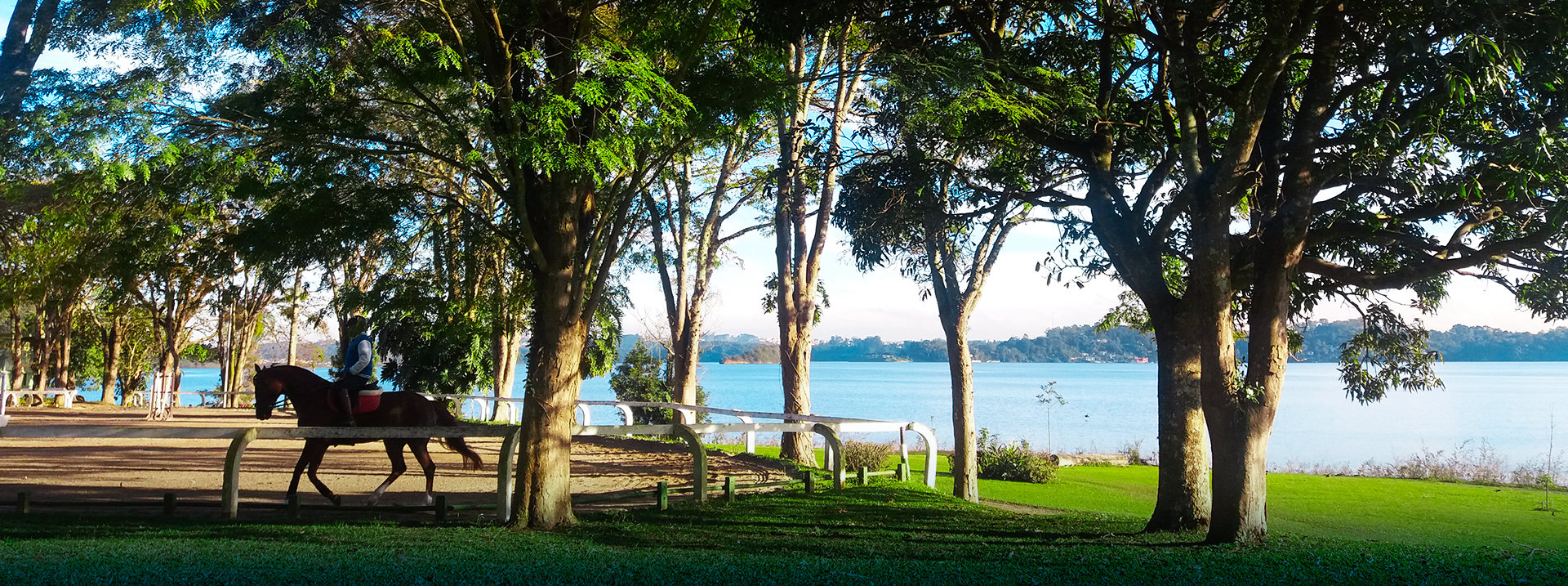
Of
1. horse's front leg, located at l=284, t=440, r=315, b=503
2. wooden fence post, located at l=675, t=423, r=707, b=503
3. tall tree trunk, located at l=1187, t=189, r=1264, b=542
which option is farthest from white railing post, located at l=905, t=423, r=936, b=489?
horse's front leg, located at l=284, t=440, r=315, b=503

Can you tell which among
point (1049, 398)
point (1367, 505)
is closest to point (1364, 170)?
point (1367, 505)

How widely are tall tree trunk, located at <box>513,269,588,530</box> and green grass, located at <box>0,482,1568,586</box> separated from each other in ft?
1.48

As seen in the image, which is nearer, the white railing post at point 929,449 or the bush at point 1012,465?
the white railing post at point 929,449

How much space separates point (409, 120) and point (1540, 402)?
244 feet

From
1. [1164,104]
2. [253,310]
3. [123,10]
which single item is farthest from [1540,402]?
[123,10]

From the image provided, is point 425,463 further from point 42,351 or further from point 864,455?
point 42,351

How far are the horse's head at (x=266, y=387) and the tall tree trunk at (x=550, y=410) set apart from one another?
3.40 m

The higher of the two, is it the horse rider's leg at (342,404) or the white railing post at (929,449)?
the horse rider's leg at (342,404)

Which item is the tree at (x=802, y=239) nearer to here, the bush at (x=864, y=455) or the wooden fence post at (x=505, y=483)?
the bush at (x=864, y=455)

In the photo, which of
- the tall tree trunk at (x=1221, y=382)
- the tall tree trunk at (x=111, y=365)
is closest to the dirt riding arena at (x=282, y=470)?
the tall tree trunk at (x=1221, y=382)

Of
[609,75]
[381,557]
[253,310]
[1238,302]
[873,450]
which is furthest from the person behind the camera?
[253,310]

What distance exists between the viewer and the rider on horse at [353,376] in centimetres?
1033

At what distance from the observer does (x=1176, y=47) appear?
30.0ft

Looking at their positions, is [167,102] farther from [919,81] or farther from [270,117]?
[919,81]
